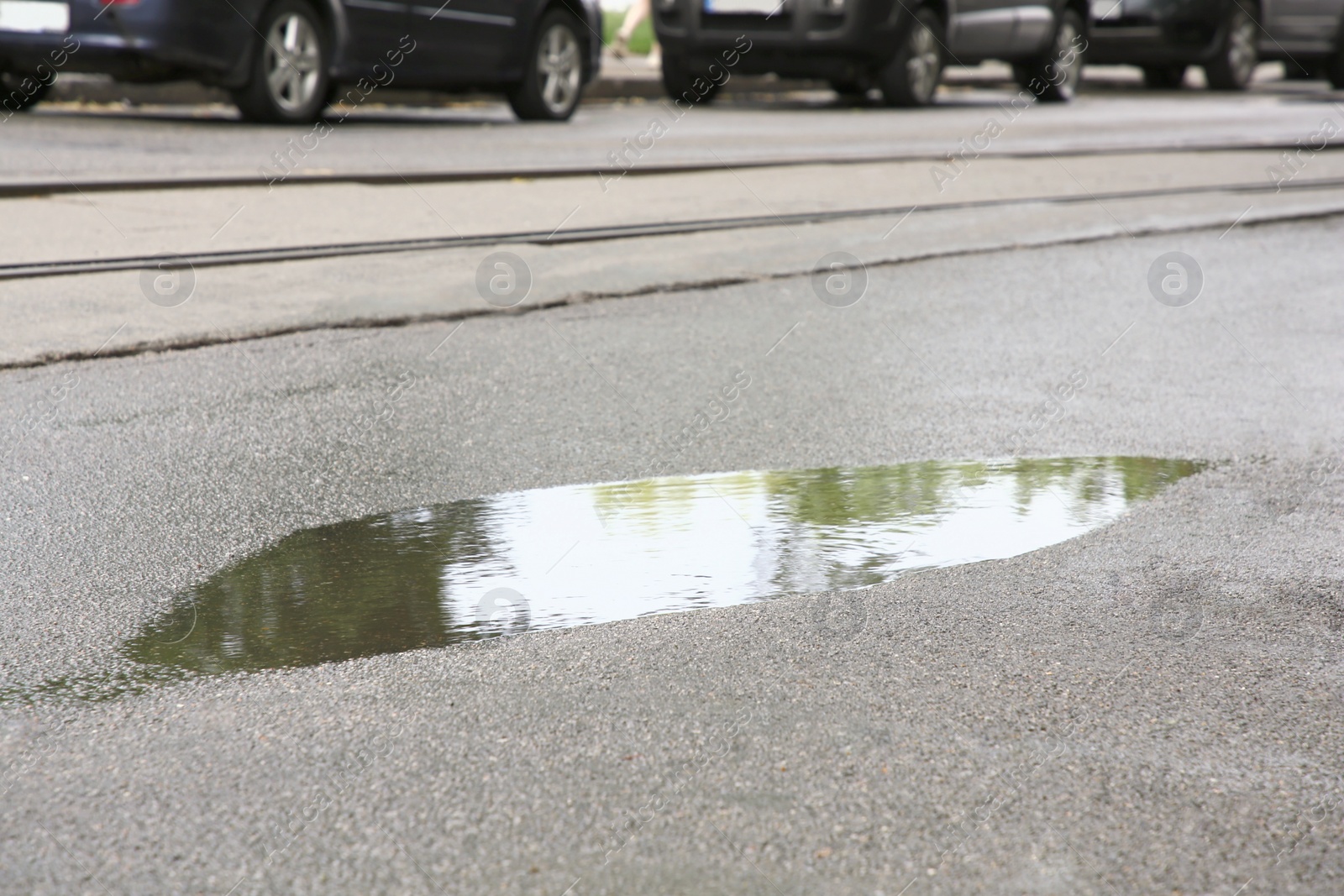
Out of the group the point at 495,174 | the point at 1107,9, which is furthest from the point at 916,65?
the point at 495,174

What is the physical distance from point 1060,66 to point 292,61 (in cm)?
1048

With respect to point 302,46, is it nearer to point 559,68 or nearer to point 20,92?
point 20,92

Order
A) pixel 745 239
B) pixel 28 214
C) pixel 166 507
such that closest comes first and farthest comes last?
pixel 166 507
pixel 28 214
pixel 745 239

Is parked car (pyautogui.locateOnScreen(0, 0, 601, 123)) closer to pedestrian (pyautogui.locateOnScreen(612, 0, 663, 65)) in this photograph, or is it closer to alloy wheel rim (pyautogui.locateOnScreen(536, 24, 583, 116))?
alloy wheel rim (pyautogui.locateOnScreen(536, 24, 583, 116))

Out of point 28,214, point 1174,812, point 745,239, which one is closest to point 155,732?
point 1174,812

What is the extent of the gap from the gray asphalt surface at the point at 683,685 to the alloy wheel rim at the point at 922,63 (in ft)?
35.7

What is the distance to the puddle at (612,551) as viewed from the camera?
2781 millimetres

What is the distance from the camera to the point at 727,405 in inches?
178

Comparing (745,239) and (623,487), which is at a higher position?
(745,239)

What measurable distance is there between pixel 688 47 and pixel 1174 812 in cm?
1289

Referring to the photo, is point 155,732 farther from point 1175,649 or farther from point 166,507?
point 1175,649

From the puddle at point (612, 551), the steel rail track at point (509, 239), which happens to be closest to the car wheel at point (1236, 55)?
the steel rail track at point (509, 239)

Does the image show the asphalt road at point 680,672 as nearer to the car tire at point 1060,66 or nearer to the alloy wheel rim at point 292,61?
the alloy wheel rim at point 292,61

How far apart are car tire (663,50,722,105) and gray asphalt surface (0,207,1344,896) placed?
34.7 ft
